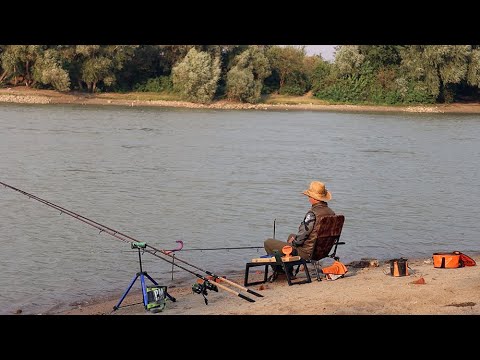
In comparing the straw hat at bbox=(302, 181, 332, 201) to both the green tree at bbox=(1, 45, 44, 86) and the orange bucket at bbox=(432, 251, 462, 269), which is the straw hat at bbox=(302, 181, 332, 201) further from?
the green tree at bbox=(1, 45, 44, 86)

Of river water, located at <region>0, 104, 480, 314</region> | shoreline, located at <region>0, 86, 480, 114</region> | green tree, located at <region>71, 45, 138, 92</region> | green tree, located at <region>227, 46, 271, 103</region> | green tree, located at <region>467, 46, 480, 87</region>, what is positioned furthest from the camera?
green tree, located at <region>227, 46, 271, 103</region>

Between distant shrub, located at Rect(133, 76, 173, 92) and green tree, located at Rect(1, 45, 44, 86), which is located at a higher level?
green tree, located at Rect(1, 45, 44, 86)

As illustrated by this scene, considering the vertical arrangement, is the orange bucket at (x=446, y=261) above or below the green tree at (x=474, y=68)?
below

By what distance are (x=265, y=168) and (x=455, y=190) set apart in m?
5.78

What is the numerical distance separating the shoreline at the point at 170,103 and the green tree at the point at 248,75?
30.2 inches

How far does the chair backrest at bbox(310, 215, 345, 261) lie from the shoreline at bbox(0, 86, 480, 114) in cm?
4736

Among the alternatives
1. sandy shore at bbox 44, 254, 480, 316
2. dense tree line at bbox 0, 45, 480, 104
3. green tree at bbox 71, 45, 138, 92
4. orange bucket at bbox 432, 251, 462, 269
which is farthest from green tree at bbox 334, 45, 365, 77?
sandy shore at bbox 44, 254, 480, 316

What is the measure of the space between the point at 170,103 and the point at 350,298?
50979 millimetres

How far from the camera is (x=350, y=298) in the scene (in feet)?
26.1

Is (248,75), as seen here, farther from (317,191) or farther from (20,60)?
(317,191)

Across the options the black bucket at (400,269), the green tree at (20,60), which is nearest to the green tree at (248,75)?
the green tree at (20,60)

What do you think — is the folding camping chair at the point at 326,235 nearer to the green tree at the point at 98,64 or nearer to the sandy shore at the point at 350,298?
the sandy shore at the point at 350,298

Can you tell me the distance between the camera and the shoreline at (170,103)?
55078 millimetres

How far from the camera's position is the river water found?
1166cm
